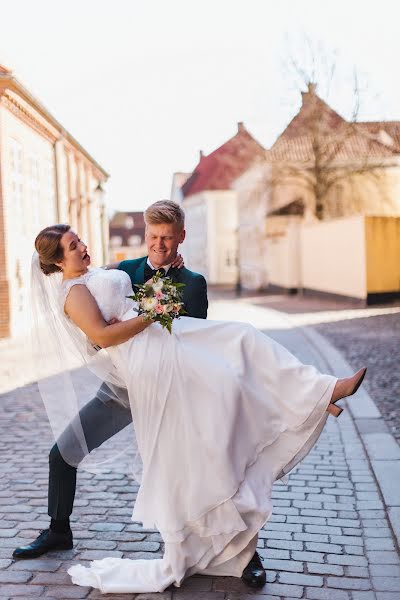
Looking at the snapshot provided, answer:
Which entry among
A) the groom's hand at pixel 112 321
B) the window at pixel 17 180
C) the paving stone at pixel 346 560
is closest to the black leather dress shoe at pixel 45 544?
the groom's hand at pixel 112 321

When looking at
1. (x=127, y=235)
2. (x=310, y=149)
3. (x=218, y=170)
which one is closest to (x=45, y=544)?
(x=310, y=149)

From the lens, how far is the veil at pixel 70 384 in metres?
4.02

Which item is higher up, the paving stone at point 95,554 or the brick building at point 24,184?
the brick building at point 24,184

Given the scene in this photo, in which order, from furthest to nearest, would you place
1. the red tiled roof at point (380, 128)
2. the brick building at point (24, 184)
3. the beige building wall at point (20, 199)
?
the red tiled roof at point (380, 128) < the beige building wall at point (20, 199) < the brick building at point (24, 184)

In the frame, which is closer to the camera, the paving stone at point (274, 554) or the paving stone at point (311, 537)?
the paving stone at point (274, 554)

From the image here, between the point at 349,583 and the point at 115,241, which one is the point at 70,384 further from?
the point at 115,241

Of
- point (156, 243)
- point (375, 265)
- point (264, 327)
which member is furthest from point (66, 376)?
point (375, 265)

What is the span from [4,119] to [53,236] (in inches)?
578

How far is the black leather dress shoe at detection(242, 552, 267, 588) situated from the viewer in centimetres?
373

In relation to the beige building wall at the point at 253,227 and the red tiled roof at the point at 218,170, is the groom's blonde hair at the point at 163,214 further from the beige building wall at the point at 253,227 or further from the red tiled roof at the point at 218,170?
the red tiled roof at the point at 218,170

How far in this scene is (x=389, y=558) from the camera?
4070 mm

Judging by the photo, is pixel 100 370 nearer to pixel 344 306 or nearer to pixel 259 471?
pixel 259 471

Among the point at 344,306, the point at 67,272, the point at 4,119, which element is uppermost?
the point at 4,119

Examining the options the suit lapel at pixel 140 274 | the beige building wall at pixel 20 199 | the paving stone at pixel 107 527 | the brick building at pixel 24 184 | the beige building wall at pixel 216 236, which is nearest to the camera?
the suit lapel at pixel 140 274
